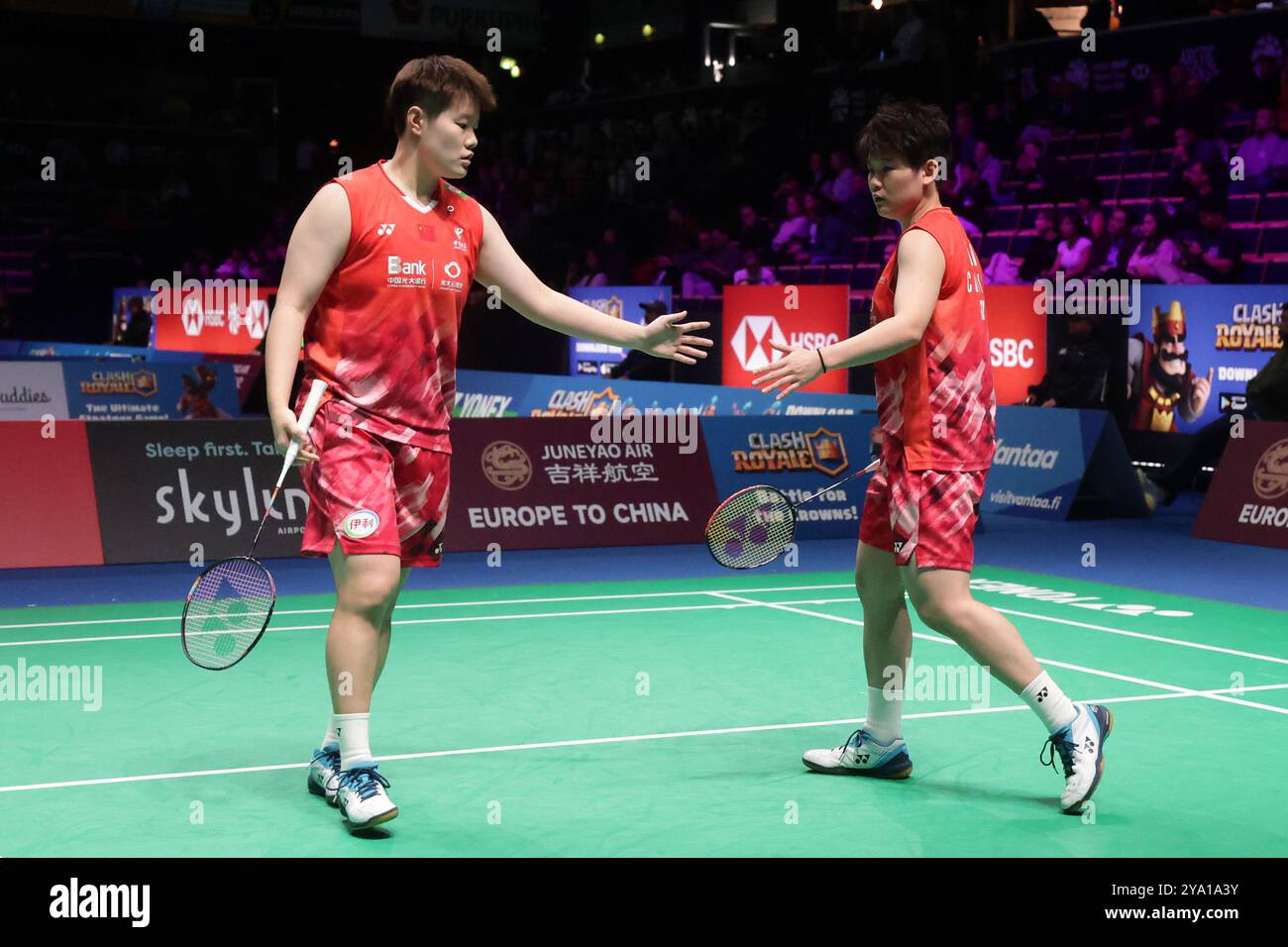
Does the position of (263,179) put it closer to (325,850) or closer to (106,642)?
(106,642)

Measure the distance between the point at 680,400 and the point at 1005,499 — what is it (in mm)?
3270

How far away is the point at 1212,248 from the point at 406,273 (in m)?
11.3

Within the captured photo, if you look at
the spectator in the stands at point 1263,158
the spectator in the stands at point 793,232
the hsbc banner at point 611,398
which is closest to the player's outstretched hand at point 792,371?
the hsbc banner at point 611,398

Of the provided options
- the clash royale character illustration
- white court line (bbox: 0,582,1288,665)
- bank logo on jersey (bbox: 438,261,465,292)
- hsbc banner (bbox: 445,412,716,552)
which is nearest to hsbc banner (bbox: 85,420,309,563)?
hsbc banner (bbox: 445,412,716,552)

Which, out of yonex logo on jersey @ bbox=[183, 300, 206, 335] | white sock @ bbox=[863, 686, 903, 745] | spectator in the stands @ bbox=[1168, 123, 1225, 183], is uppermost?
spectator in the stands @ bbox=[1168, 123, 1225, 183]

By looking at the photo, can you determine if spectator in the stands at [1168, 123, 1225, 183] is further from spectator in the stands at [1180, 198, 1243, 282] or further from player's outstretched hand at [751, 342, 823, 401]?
player's outstretched hand at [751, 342, 823, 401]

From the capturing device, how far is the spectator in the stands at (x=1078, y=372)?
1338cm

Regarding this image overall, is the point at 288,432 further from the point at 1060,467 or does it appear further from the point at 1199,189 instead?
the point at 1199,189

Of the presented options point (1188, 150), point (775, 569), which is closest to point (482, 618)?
point (775, 569)

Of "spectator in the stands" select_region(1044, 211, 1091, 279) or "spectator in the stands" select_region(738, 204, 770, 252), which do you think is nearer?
"spectator in the stands" select_region(1044, 211, 1091, 279)

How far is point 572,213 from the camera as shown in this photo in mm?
24141

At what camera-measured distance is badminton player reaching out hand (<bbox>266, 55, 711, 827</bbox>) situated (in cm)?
452

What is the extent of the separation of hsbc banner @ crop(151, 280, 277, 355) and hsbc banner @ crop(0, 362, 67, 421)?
5.81m

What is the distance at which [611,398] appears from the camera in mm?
15602
